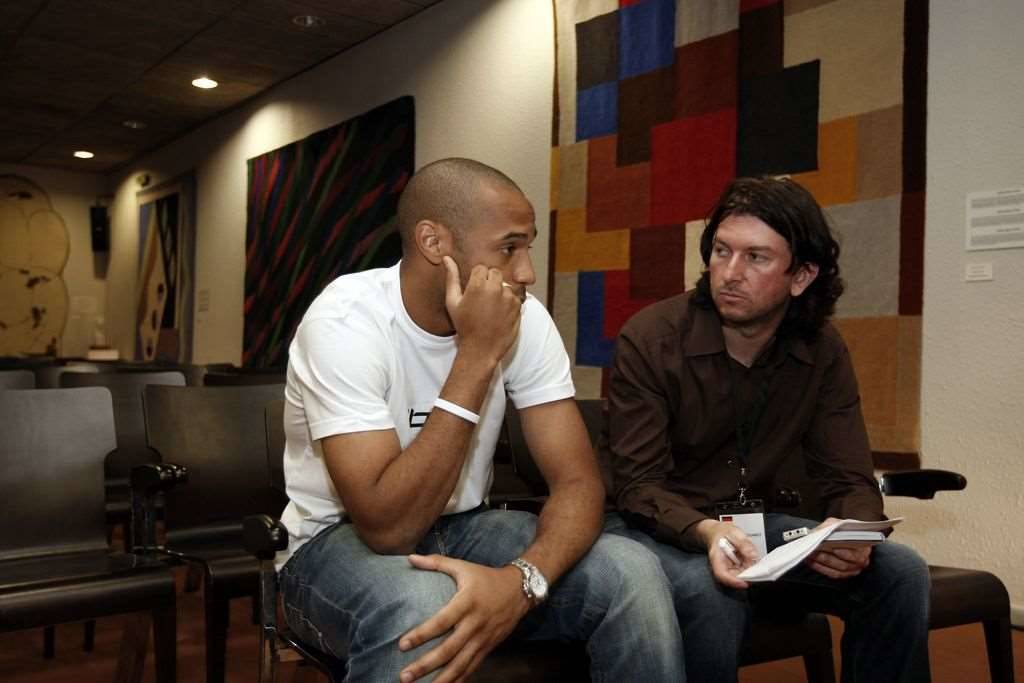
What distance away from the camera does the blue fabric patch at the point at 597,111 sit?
463 cm

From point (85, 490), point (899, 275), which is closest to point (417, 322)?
point (85, 490)

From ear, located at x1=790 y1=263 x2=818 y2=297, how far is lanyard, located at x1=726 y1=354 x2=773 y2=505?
0.21 meters

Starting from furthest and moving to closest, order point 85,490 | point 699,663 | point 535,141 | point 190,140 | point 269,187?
point 190,140 → point 269,187 → point 535,141 → point 85,490 → point 699,663

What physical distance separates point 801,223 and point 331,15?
499 centimetres

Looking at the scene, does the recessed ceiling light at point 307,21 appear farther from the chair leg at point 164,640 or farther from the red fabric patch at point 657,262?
Result: the chair leg at point 164,640

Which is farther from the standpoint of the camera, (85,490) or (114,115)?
(114,115)

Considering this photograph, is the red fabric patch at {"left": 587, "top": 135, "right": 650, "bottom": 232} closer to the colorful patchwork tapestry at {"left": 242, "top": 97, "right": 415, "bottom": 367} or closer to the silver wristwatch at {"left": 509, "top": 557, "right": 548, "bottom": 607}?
the colorful patchwork tapestry at {"left": 242, "top": 97, "right": 415, "bottom": 367}

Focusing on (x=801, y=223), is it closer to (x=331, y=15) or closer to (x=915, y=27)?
(x=915, y=27)

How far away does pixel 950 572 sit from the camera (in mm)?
2021

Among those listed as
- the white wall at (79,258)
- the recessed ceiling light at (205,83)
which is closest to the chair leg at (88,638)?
the recessed ceiling light at (205,83)

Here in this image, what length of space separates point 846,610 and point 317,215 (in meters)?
5.90

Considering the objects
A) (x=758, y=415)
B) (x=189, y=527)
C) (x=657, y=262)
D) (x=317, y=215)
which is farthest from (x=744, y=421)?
(x=317, y=215)

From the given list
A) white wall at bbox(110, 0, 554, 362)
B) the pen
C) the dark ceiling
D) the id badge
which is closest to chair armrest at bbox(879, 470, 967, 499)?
the id badge

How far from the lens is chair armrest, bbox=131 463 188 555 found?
2.16 meters
